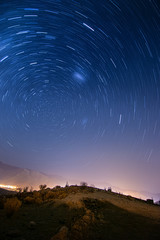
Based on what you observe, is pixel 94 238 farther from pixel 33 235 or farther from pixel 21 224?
pixel 21 224

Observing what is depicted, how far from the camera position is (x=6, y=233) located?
3.46 meters

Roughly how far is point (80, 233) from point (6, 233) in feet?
7.16

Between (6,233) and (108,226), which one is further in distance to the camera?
(108,226)

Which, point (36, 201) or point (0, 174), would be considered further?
point (0, 174)

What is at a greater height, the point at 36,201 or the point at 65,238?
the point at 65,238

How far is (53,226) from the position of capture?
4.34m

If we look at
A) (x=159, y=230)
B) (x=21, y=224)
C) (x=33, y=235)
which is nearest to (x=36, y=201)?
(x=21, y=224)

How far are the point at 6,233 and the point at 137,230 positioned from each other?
169 inches

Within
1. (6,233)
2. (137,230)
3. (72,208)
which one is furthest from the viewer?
(72,208)

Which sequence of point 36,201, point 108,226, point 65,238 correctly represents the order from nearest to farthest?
point 65,238
point 108,226
point 36,201

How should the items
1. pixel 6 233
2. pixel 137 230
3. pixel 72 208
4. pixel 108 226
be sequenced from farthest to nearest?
pixel 72 208, pixel 108 226, pixel 137 230, pixel 6 233

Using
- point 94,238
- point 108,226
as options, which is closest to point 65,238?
point 94,238

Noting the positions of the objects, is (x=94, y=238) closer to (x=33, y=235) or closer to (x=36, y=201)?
(x=33, y=235)

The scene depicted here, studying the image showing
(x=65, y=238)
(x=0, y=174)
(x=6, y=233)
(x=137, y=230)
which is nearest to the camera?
(x=65, y=238)
